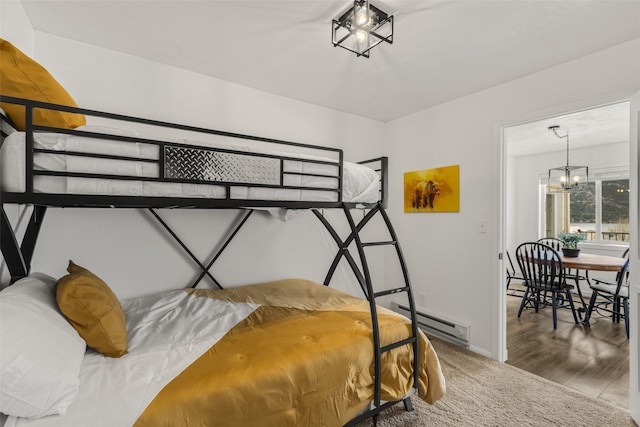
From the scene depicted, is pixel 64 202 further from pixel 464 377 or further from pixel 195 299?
pixel 464 377

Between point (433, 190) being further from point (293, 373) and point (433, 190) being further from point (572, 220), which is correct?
point (572, 220)

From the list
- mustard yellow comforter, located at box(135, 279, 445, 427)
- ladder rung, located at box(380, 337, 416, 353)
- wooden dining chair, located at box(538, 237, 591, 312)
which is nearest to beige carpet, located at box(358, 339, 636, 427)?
mustard yellow comforter, located at box(135, 279, 445, 427)

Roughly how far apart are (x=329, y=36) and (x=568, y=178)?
463 cm

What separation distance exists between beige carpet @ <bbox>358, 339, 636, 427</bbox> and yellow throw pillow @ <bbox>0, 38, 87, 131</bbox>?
237 centimetres

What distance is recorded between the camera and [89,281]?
1.43 m

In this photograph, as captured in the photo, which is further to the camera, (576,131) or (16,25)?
(576,131)

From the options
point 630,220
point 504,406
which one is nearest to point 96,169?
point 504,406

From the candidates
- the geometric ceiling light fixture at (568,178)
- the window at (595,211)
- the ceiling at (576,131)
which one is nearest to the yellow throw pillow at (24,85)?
the ceiling at (576,131)

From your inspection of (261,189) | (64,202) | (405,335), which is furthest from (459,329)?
(64,202)

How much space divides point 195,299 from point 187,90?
5.59 feet

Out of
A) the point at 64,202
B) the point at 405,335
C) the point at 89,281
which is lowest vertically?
the point at 405,335

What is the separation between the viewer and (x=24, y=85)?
1.29 m

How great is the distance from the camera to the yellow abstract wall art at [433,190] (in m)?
3.14

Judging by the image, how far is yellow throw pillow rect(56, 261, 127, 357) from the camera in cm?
131
